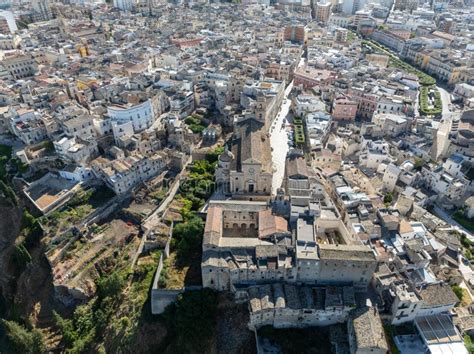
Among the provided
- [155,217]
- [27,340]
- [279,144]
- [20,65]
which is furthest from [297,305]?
[20,65]

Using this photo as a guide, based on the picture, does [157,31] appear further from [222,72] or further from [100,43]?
[222,72]

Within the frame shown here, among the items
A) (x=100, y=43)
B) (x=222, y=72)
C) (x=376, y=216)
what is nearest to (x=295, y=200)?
(x=376, y=216)

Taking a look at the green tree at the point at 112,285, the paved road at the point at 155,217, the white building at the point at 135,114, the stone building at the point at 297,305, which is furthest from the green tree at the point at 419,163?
the green tree at the point at 112,285

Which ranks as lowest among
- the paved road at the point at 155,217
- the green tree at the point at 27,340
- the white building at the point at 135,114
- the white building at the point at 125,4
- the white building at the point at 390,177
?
the green tree at the point at 27,340

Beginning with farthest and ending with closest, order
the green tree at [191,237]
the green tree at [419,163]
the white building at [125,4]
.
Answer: the white building at [125,4] → the green tree at [419,163] → the green tree at [191,237]

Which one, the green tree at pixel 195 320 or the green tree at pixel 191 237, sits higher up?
the green tree at pixel 191 237

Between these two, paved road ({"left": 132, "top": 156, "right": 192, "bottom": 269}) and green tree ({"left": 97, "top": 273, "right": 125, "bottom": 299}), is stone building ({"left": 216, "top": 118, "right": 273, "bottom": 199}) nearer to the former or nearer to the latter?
paved road ({"left": 132, "top": 156, "right": 192, "bottom": 269})

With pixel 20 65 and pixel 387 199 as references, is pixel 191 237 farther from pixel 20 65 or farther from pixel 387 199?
pixel 20 65

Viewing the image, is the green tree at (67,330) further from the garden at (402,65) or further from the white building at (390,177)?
the garden at (402,65)

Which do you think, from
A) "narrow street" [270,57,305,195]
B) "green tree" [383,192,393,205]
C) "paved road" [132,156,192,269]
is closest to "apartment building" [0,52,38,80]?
"paved road" [132,156,192,269]
